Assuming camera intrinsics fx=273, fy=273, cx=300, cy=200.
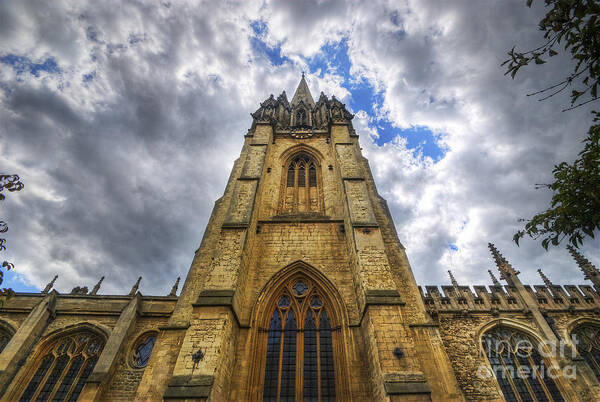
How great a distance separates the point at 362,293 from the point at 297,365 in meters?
2.89

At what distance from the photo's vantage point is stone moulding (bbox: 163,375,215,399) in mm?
5922

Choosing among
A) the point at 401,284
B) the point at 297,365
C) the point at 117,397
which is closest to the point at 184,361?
the point at 297,365

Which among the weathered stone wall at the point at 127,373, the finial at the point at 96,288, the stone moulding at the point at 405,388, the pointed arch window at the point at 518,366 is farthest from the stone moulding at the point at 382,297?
the finial at the point at 96,288

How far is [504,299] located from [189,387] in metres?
12.9

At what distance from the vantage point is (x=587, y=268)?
541 inches

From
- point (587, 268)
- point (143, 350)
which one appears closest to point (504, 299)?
point (587, 268)

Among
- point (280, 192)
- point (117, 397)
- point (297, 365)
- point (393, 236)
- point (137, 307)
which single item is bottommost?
point (117, 397)

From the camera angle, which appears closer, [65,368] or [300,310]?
[300,310]

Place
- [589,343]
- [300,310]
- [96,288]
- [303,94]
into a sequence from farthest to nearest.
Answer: [303,94], [96,288], [589,343], [300,310]

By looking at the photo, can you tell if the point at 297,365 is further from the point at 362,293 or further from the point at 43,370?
the point at 43,370

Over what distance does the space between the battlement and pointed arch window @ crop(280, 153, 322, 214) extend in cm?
661

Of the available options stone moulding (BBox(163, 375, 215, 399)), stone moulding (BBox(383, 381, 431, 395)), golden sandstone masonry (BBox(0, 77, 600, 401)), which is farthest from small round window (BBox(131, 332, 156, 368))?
stone moulding (BBox(383, 381, 431, 395))

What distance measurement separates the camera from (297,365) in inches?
321

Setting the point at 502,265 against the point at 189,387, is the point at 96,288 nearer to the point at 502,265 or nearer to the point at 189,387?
the point at 189,387
